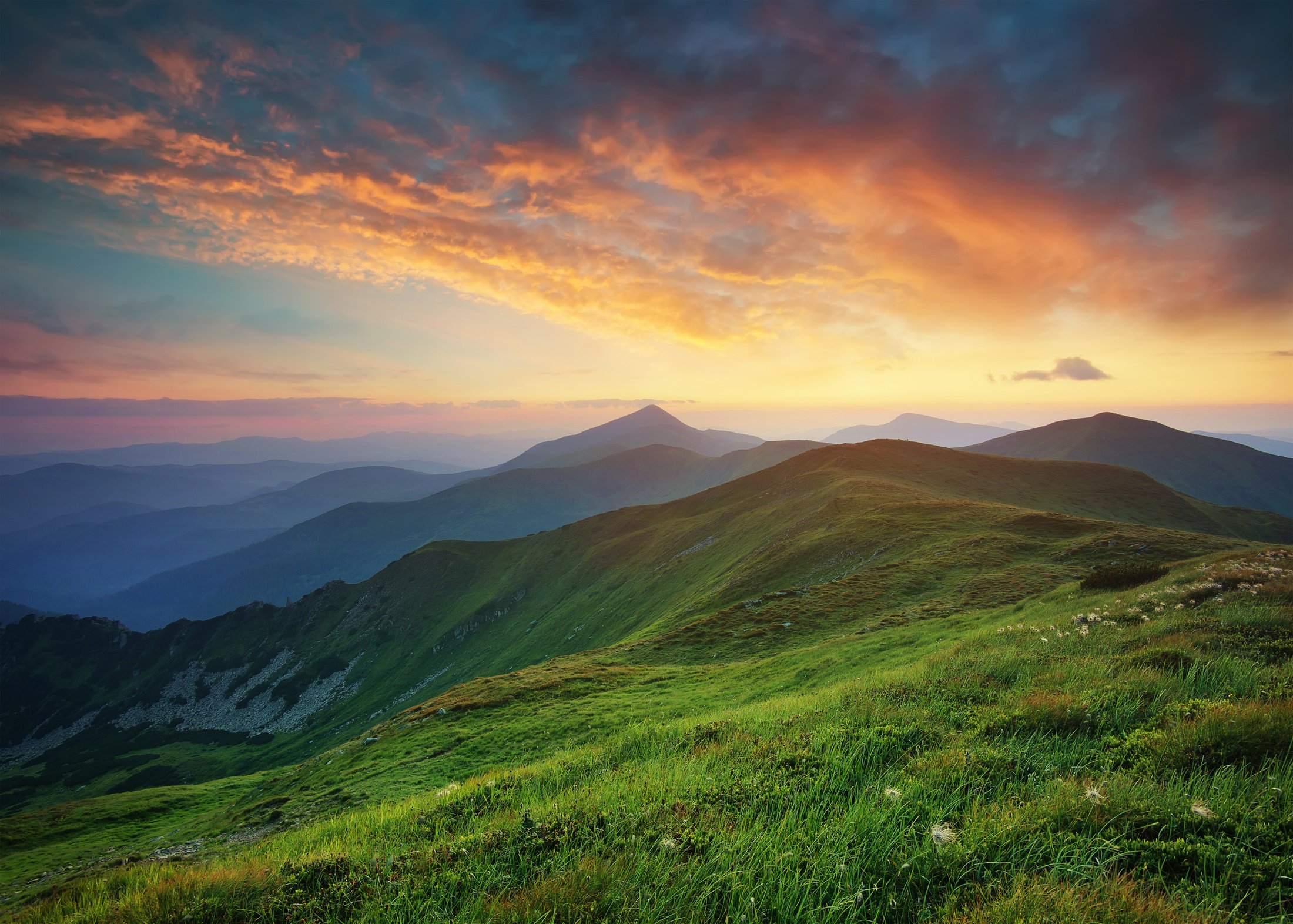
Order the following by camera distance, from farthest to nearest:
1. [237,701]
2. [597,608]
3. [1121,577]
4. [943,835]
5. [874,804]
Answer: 1. [237,701]
2. [597,608]
3. [1121,577]
4. [874,804]
5. [943,835]

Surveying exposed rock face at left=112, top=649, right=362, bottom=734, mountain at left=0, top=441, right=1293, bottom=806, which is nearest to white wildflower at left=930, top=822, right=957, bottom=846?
mountain at left=0, top=441, right=1293, bottom=806

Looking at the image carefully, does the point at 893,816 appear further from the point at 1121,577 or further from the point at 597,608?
the point at 597,608

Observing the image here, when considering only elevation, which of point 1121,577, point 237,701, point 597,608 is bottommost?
point 237,701

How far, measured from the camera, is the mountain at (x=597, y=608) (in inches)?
1223

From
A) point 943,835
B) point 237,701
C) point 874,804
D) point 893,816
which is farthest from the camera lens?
point 237,701

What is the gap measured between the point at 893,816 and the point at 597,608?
79990 millimetres

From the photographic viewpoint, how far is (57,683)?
17088 centimetres

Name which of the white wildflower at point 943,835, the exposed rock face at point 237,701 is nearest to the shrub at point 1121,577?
the white wildflower at point 943,835

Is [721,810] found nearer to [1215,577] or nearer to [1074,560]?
[1215,577]

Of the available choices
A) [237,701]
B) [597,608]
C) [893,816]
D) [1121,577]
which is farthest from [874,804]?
[237,701]

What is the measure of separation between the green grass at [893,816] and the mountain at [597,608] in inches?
350

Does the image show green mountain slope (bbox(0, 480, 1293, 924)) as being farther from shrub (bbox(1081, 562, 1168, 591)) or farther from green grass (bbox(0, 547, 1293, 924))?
shrub (bbox(1081, 562, 1168, 591))

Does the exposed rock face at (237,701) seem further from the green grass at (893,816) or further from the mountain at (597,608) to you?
the green grass at (893,816)

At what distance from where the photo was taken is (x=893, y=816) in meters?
5.31
